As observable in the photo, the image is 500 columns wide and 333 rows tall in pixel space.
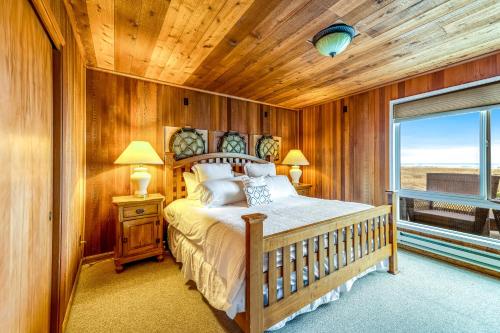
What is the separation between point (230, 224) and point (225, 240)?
0.14 m

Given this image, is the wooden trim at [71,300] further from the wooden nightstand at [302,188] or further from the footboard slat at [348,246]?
the wooden nightstand at [302,188]

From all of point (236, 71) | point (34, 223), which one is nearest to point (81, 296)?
point (34, 223)

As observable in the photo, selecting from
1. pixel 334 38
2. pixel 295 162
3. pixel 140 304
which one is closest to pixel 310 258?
pixel 140 304

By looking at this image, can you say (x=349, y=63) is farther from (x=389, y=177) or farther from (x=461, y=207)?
(x=461, y=207)

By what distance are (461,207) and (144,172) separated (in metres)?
4.03

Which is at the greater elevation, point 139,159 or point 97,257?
point 139,159

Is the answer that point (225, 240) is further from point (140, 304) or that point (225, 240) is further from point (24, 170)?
point (24, 170)

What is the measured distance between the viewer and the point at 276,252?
148 cm

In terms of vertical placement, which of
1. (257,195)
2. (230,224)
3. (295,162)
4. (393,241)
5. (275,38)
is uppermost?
(275,38)

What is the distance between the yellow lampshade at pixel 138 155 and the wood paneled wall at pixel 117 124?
368mm

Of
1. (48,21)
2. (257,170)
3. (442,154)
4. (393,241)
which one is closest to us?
(48,21)

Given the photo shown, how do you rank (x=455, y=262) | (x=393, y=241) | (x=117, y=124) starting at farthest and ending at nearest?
1. (x=117, y=124)
2. (x=455, y=262)
3. (x=393, y=241)

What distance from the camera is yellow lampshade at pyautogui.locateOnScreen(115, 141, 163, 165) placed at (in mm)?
Result: 2510

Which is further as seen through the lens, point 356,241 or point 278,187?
point 278,187
